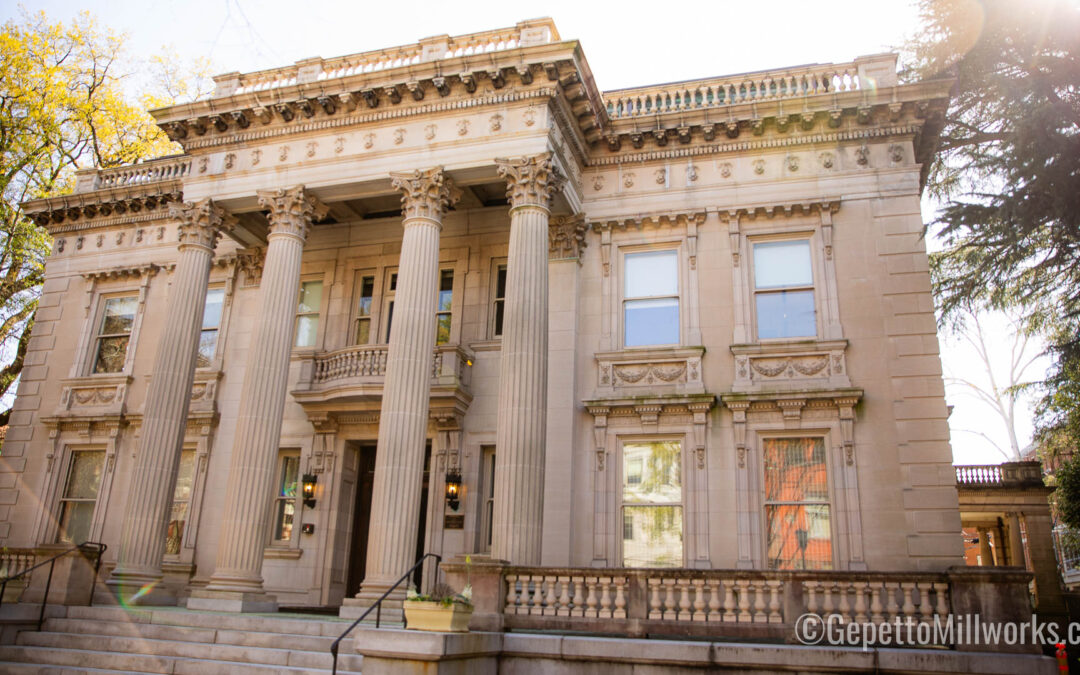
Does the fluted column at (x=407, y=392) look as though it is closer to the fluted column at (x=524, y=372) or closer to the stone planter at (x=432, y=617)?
the fluted column at (x=524, y=372)

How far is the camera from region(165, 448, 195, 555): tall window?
17141mm

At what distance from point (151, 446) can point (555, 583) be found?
8947 millimetres

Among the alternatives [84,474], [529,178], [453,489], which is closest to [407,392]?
[453,489]

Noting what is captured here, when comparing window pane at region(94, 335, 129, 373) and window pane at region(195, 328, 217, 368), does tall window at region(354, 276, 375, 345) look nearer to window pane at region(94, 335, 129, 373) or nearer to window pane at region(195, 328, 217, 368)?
window pane at region(195, 328, 217, 368)

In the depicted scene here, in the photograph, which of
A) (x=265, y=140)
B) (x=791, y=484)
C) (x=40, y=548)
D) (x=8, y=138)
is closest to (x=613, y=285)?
(x=791, y=484)

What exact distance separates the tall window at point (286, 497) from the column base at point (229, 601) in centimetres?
315

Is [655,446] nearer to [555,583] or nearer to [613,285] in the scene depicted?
[613,285]

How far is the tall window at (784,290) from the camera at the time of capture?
15.1 m

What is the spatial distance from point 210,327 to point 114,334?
9.68ft

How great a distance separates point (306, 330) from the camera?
18281 mm

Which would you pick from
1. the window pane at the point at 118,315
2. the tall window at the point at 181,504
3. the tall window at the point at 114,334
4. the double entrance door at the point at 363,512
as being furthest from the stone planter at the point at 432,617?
the window pane at the point at 118,315

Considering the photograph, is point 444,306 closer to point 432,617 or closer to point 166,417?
point 166,417

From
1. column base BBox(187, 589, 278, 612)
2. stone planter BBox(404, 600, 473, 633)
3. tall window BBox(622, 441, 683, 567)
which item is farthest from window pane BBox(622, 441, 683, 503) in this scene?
column base BBox(187, 589, 278, 612)

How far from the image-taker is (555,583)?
36.1 feet
